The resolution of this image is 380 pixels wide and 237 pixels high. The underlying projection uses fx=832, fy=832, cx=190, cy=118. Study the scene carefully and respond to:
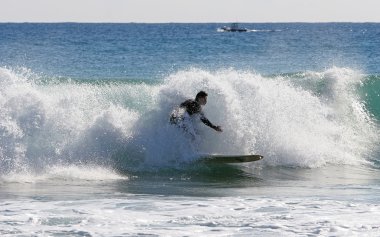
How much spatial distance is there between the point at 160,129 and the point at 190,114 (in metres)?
0.86

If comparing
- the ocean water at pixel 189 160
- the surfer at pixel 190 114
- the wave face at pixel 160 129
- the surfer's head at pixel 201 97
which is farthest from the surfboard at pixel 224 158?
the surfer's head at pixel 201 97

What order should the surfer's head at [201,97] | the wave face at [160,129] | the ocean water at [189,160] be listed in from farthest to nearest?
the wave face at [160,129]
the surfer's head at [201,97]
the ocean water at [189,160]

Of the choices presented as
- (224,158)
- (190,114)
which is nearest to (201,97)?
(190,114)

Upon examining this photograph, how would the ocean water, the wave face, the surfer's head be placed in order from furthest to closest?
1. the wave face
2. the surfer's head
3. the ocean water

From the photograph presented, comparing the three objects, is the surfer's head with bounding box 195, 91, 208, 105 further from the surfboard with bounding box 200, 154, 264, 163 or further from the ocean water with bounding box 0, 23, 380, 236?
the surfboard with bounding box 200, 154, 264, 163

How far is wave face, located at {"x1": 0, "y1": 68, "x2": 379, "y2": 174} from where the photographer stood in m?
15.0

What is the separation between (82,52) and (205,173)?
109 ft

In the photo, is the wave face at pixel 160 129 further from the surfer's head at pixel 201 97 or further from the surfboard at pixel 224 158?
the surfer's head at pixel 201 97

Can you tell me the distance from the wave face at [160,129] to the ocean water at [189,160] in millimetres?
27

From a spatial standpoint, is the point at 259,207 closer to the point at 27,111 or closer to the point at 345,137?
the point at 27,111

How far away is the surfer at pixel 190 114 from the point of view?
14.9 meters

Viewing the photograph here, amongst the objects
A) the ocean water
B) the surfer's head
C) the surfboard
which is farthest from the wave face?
the surfer's head

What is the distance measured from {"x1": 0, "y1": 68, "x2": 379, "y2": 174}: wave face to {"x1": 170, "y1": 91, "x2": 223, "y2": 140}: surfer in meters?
0.19

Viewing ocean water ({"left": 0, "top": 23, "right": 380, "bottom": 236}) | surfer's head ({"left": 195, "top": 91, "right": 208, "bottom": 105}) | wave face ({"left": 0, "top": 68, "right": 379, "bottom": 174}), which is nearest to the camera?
ocean water ({"left": 0, "top": 23, "right": 380, "bottom": 236})
